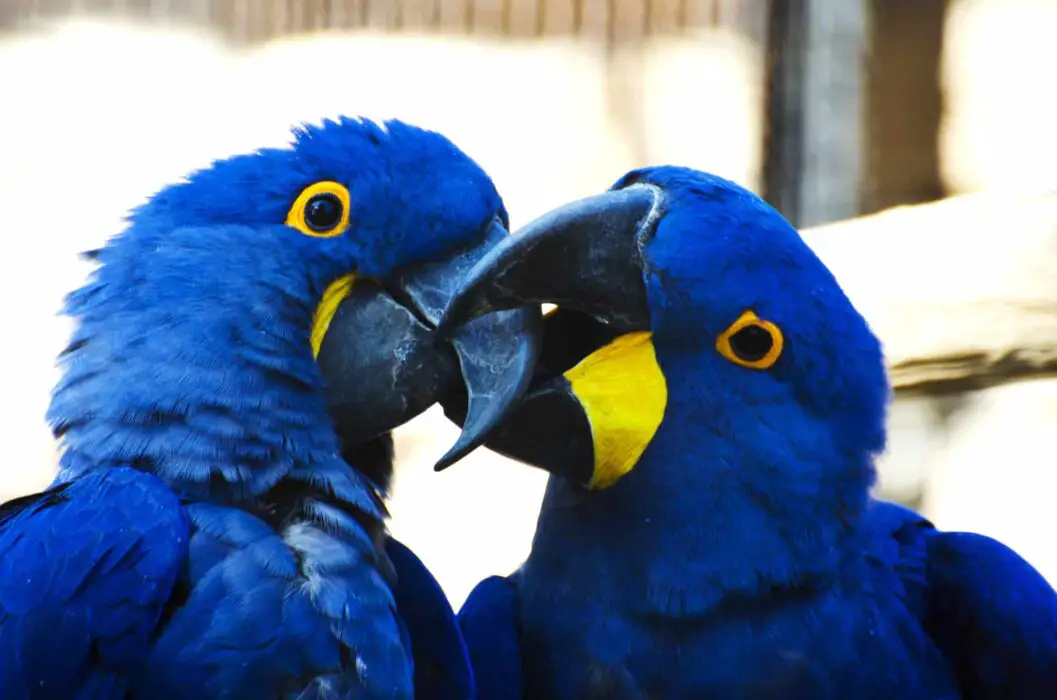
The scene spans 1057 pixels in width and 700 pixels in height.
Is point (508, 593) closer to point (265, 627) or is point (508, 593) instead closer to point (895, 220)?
point (265, 627)

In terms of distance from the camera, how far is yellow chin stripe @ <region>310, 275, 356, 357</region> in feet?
5.58

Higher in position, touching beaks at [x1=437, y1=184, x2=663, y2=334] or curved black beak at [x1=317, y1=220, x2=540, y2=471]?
touching beaks at [x1=437, y1=184, x2=663, y2=334]

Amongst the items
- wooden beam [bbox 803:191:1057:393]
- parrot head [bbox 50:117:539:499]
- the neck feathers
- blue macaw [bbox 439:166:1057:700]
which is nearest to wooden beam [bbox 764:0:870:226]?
wooden beam [bbox 803:191:1057:393]

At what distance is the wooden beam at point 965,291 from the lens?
296cm

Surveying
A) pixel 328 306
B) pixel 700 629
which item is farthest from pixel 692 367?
pixel 328 306

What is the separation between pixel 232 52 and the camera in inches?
146

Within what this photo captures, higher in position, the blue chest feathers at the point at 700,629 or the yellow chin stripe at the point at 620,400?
the yellow chin stripe at the point at 620,400

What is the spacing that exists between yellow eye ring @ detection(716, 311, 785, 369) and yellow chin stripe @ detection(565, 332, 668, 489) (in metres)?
0.09

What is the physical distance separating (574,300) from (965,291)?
4.89 feet

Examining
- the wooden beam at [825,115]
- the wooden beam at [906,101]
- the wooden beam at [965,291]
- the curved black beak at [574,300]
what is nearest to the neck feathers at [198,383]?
the curved black beak at [574,300]

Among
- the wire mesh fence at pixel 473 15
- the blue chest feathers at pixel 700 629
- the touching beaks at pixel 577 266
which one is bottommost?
the blue chest feathers at pixel 700 629

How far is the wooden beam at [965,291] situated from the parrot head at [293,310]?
1.42 meters

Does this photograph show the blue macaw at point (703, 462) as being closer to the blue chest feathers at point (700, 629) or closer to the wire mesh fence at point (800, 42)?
the blue chest feathers at point (700, 629)

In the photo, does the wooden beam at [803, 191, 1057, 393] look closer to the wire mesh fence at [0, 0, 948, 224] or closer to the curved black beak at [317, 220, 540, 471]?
the wire mesh fence at [0, 0, 948, 224]
